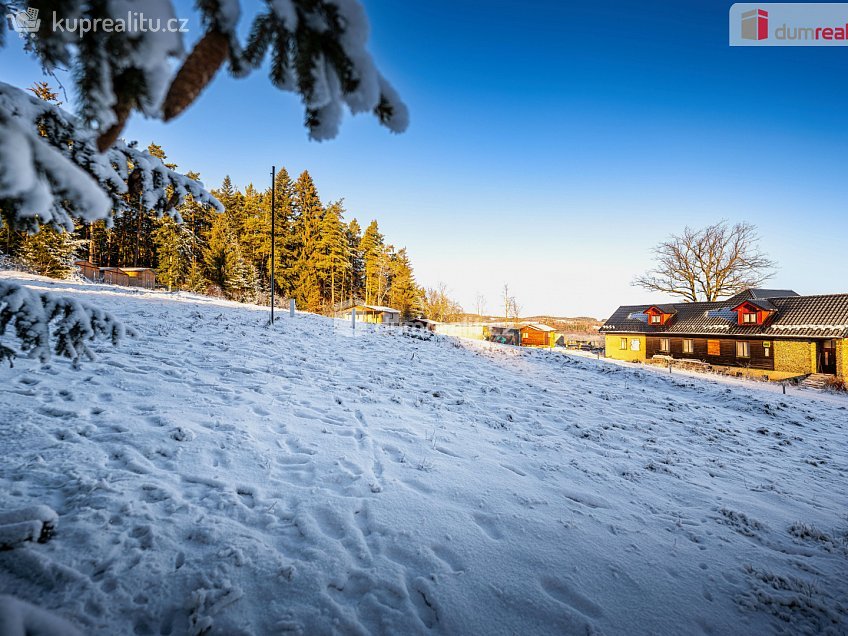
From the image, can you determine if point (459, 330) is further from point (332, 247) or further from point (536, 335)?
point (332, 247)

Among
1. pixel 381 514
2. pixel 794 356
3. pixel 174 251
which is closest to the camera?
pixel 381 514

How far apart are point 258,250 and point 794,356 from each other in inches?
2038

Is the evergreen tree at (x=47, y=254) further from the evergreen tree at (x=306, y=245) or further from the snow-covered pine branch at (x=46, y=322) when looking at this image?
the snow-covered pine branch at (x=46, y=322)

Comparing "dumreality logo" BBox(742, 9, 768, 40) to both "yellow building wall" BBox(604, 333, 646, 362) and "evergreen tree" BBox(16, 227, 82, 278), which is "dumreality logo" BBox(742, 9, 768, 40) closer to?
"yellow building wall" BBox(604, 333, 646, 362)

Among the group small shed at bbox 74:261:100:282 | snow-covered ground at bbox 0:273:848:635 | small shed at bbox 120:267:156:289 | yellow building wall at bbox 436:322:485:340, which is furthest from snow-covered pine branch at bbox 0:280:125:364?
small shed at bbox 74:261:100:282

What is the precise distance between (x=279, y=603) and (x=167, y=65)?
2.97m

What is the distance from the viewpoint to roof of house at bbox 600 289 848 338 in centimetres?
2153

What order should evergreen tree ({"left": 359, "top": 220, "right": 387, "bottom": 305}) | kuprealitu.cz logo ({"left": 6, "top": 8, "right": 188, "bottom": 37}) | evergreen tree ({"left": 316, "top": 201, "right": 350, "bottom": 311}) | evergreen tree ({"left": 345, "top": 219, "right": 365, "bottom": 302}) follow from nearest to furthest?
kuprealitu.cz logo ({"left": 6, "top": 8, "right": 188, "bottom": 37}), evergreen tree ({"left": 316, "top": 201, "right": 350, "bottom": 311}), evergreen tree ({"left": 359, "top": 220, "right": 387, "bottom": 305}), evergreen tree ({"left": 345, "top": 219, "right": 365, "bottom": 302})

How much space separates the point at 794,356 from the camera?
2236 cm

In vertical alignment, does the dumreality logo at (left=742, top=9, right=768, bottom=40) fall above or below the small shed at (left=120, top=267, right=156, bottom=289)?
above

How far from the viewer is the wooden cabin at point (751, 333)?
2136 cm

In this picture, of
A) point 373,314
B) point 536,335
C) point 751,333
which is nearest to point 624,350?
point 751,333

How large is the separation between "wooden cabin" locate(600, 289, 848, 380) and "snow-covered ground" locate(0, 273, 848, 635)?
71.0 feet

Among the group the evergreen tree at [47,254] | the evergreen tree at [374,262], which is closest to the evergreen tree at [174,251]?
the evergreen tree at [47,254]
